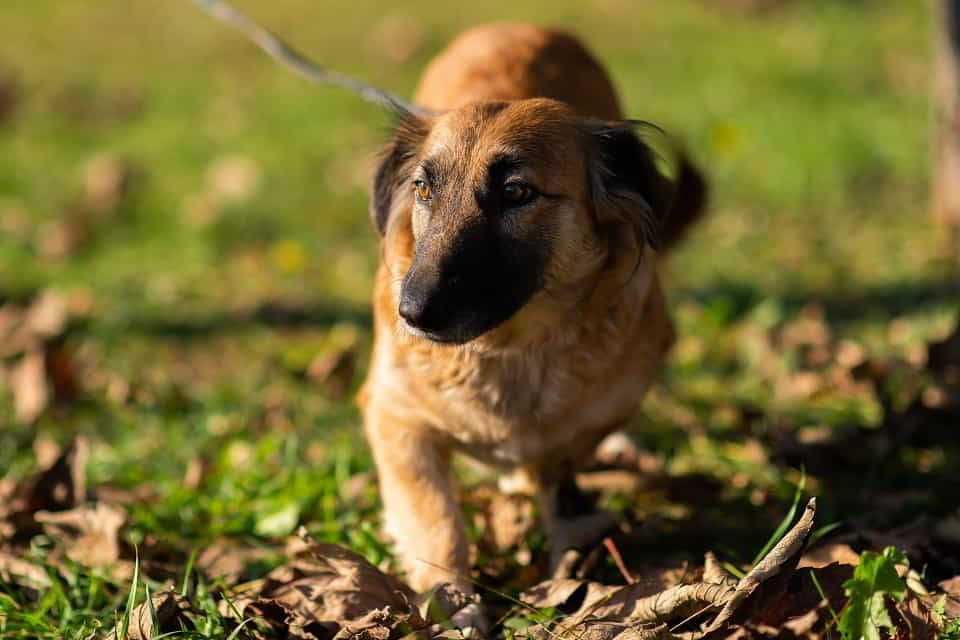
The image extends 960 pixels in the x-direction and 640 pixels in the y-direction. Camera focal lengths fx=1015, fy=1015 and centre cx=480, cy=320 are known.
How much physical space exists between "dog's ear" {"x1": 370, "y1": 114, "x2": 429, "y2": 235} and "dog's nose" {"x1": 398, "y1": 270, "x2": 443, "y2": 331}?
0.59 meters

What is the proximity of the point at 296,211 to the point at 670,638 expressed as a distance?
4.47 m

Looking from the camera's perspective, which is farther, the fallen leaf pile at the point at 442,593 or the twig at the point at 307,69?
the twig at the point at 307,69

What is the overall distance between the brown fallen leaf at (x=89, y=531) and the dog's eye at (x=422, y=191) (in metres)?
1.26

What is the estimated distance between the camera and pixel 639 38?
812cm

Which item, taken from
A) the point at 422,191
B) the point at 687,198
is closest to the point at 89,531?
the point at 422,191

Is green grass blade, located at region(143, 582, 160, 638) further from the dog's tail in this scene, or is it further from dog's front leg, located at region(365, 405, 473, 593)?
the dog's tail

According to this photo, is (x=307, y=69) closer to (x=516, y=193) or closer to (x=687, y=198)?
(x=516, y=193)

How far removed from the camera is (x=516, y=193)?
2744 mm

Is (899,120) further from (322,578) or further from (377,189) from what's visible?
(322,578)

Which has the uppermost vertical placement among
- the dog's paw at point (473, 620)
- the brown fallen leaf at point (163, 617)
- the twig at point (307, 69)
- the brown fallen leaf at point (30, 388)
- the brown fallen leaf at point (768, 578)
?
the twig at point (307, 69)

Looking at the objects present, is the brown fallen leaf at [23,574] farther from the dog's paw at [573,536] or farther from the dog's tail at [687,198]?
the dog's tail at [687,198]

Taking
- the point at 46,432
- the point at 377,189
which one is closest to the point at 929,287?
the point at 377,189

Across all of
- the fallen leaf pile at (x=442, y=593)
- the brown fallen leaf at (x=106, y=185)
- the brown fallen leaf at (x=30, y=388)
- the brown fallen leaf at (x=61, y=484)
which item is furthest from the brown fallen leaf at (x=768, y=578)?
the brown fallen leaf at (x=106, y=185)

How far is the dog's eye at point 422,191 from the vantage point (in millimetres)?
2814
